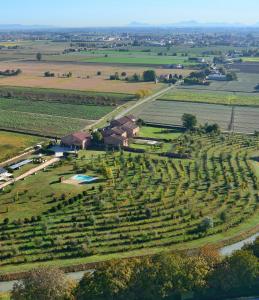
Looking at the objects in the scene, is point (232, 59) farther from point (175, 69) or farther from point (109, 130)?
point (109, 130)

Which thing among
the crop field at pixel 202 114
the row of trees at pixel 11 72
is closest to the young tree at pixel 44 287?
the crop field at pixel 202 114

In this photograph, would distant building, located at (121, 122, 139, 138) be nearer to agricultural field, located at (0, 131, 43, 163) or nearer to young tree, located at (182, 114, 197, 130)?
young tree, located at (182, 114, 197, 130)

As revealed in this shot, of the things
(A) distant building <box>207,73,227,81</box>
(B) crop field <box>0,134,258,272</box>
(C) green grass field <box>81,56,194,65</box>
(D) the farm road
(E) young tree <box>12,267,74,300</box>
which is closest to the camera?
(E) young tree <box>12,267,74,300</box>

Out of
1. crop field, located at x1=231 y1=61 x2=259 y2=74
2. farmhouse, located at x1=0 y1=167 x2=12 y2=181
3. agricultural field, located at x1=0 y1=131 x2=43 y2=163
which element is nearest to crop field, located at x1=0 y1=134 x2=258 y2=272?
farmhouse, located at x1=0 y1=167 x2=12 y2=181

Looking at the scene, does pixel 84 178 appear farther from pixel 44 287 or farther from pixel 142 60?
pixel 142 60

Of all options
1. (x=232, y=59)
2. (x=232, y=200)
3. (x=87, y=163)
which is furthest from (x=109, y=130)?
(x=232, y=59)

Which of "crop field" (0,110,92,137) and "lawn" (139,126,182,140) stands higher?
"lawn" (139,126,182,140)
